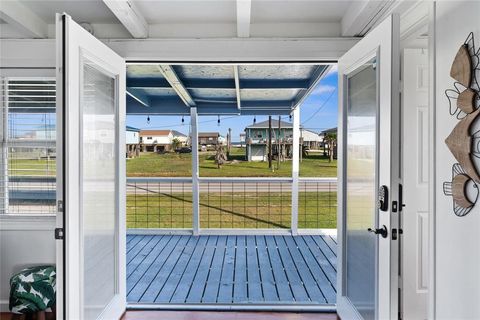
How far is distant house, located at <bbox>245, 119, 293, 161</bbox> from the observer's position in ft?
21.4

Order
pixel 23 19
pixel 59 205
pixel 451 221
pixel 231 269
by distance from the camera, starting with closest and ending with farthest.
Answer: pixel 451 221 → pixel 59 205 → pixel 23 19 → pixel 231 269

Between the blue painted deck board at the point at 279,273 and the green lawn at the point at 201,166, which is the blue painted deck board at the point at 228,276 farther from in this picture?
the green lawn at the point at 201,166

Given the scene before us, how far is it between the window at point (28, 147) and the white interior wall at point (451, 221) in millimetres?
2707

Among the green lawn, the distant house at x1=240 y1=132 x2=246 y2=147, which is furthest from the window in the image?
the distant house at x1=240 y1=132 x2=246 y2=147

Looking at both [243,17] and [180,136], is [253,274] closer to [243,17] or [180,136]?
[243,17]

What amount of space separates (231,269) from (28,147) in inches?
93.9

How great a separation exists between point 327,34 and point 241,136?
13.8ft

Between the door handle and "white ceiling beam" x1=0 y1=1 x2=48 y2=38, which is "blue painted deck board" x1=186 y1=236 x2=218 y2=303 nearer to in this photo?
the door handle

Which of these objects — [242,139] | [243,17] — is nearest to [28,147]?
[243,17]

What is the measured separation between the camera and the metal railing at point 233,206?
5805 mm

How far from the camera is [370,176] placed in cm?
196

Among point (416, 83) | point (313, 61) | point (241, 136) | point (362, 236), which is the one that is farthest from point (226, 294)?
point (241, 136)

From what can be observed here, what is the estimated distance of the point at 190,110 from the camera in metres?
5.42

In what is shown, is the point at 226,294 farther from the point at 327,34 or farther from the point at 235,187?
the point at 235,187
